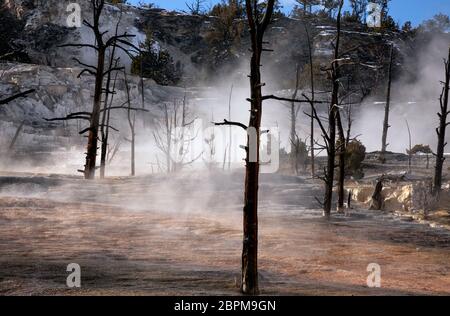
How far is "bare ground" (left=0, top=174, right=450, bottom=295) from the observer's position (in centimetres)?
525

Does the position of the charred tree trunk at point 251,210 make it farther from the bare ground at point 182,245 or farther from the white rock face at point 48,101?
the white rock face at point 48,101

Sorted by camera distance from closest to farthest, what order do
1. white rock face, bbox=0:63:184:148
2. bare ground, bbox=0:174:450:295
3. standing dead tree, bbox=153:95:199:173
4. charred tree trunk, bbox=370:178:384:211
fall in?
bare ground, bbox=0:174:450:295
charred tree trunk, bbox=370:178:384:211
standing dead tree, bbox=153:95:199:173
white rock face, bbox=0:63:184:148

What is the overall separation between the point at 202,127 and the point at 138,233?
1044 inches

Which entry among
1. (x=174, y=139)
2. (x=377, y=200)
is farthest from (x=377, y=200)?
(x=174, y=139)

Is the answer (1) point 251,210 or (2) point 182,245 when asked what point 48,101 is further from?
(1) point 251,210

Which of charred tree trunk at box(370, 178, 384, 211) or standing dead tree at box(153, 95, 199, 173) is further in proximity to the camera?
standing dead tree at box(153, 95, 199, 173)

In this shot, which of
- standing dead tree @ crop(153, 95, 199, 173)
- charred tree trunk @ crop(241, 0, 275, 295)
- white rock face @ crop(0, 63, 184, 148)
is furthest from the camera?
white rock face @ crop(0, 63, 184, 148)

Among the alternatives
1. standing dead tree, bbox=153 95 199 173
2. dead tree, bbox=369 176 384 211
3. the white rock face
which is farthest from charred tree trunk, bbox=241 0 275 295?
the white rock face

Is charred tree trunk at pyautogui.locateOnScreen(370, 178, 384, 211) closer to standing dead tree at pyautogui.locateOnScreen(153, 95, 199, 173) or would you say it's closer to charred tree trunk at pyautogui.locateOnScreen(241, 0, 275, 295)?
standing dead tree at pyautogui.locateOnScreen(153, 95, 199, 173)

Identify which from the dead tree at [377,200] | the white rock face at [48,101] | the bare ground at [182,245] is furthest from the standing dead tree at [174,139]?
the dead tree at [377,200]

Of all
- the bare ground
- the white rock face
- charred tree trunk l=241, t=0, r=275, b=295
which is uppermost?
the white rock face

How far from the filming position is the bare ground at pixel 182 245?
5.25 m

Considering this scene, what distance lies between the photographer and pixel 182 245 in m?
7.88

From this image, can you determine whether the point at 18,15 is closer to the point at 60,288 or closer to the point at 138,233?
the point at 138,233
